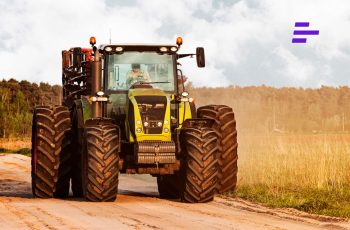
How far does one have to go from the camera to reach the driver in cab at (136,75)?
598 inches

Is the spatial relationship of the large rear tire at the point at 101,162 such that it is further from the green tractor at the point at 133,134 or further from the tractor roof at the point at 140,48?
the tractor roof at the point at 140,48

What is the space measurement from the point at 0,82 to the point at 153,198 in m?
81.6

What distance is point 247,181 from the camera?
1880cm

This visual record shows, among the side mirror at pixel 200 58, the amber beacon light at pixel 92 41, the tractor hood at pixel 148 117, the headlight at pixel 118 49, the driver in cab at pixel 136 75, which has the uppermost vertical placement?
the amber beacon light at pixel 92 41

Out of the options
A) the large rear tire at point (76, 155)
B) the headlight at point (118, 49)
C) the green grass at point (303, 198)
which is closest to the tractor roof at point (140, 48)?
the headlight at point (118, 49)

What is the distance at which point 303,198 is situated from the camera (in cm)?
1519

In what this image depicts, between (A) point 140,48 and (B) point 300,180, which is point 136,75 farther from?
(B) point 300,180

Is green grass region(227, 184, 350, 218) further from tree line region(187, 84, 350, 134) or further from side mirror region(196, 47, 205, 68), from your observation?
tree line region(187, 84, 350, 134)

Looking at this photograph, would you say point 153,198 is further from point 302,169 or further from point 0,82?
point 0,82

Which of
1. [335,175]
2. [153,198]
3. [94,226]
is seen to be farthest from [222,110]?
[94,226]

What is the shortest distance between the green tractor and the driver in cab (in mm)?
20

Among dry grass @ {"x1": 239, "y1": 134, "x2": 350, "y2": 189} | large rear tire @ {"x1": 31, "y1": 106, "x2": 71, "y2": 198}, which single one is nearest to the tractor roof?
large rear tire @ {"x1": 31, "y1": 106, "x2": 71, "y2": 198}

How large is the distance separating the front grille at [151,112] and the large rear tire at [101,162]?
66 cm

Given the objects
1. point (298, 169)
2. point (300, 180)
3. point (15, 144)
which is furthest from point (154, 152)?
point (15, 144)
